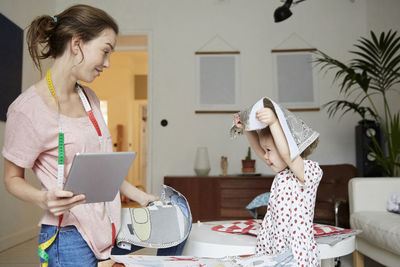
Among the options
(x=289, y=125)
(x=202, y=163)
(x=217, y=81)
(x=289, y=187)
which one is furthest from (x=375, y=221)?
(x=217, y=81)

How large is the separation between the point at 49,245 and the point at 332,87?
4441mm

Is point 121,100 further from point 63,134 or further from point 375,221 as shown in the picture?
point 63,134

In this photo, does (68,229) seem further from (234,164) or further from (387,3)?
(387,3)

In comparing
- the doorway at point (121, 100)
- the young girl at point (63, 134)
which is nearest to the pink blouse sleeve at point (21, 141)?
the young girl at point (63, 134)

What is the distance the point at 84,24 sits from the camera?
1202 mm

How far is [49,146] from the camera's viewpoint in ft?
3.78

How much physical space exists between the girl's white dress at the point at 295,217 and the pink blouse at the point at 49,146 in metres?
0.61

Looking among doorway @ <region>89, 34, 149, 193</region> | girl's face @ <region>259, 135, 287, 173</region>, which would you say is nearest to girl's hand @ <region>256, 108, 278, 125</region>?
girl's face @ <region>259, 135, 287, 173</region>

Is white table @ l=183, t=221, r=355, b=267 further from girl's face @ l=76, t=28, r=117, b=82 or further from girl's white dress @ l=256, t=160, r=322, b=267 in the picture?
A: girl's face @ l=76, t=28, r=117, b=82

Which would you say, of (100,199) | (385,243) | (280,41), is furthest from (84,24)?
(280,41)

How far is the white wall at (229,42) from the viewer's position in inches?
195

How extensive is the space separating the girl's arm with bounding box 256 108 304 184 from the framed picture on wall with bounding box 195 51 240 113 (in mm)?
3652

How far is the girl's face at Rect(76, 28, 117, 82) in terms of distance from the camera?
1222 millimetres

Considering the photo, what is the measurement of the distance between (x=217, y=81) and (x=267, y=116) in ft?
12.4
